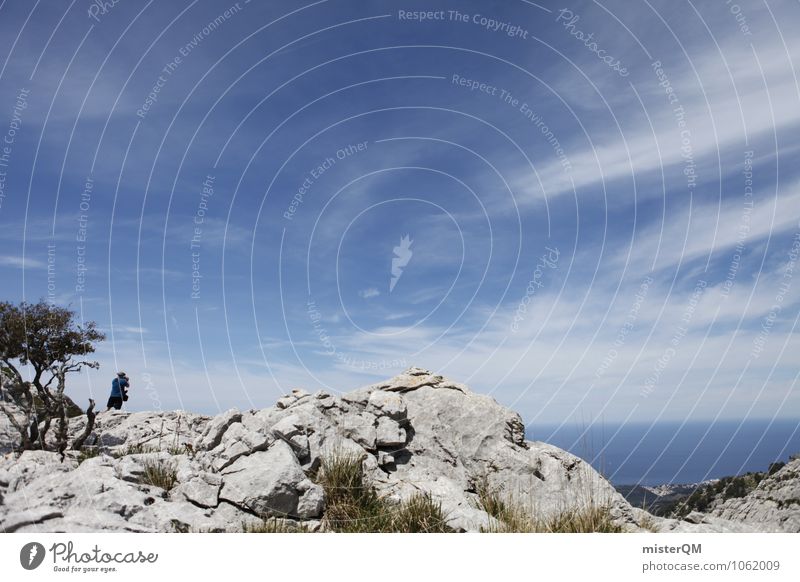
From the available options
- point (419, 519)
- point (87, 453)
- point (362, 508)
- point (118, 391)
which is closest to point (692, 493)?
point (419, 519)

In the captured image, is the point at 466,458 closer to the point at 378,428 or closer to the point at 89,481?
the point at 378,428

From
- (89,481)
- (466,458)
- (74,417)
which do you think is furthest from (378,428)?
(74,417)

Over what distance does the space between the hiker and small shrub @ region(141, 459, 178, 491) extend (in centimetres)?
1898

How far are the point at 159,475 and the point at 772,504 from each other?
15.8 m

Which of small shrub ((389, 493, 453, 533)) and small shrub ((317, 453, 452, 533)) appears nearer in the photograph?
small shrub ((389, 493, 453, 533))

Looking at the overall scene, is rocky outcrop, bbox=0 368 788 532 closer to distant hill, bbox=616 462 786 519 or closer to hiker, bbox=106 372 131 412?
distant hill, bbox=616 462 786 519

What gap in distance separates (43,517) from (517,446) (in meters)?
12.0

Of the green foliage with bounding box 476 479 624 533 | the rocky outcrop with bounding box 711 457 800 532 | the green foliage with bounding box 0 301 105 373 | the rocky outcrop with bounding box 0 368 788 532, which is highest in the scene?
the green foliage with bounding box 0 301 105 373

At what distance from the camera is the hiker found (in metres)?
29.5

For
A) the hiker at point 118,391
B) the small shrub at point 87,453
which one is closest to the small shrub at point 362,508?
the small shrub at point 87,453

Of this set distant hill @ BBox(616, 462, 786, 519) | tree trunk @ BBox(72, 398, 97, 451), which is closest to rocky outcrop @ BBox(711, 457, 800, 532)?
distant hill @ BBox(616, 462, 786, 519)

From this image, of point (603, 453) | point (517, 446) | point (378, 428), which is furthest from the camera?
point (517, 446)

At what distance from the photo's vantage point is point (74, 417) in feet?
94.5
